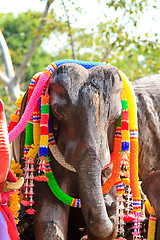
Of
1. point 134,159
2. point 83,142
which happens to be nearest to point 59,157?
point 83,142

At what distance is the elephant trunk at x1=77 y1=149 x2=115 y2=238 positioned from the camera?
229 cm

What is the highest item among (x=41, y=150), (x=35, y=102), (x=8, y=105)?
(x=35, y=102)

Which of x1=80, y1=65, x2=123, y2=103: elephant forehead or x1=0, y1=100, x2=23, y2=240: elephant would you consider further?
x1=80, y1=65, x2=123, y2=103: elephant forehead

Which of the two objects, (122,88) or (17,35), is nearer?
(122,88)

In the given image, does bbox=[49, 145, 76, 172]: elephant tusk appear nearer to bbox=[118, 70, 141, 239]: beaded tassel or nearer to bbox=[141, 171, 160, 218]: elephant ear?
bbox=[118, 70, 141, 239]: beaded tassel

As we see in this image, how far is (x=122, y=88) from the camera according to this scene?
2752 mm

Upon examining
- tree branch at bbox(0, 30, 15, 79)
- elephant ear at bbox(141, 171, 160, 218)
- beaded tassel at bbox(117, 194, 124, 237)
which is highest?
tree branch at bbox(0, 30, 15, 79)

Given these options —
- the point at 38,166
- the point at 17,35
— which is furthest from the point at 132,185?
the point at 17,35

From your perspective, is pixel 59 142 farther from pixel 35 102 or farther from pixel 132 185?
pixel 132 185

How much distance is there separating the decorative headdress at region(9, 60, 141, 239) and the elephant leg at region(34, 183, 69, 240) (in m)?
0.05

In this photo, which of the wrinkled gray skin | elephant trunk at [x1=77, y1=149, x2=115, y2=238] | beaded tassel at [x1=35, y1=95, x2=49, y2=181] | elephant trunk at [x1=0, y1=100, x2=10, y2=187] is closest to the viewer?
elephant trunk at [x1=0, y1=100, x2=10, y2=187]

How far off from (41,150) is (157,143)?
4.58 feet

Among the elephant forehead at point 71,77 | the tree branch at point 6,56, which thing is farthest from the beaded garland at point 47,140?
the tree branch at point 6,56

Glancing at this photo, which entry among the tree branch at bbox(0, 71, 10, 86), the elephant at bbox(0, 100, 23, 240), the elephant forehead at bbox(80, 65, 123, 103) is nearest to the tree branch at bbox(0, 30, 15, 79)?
the tree branch at bbox(0, 71, 10, 86)
